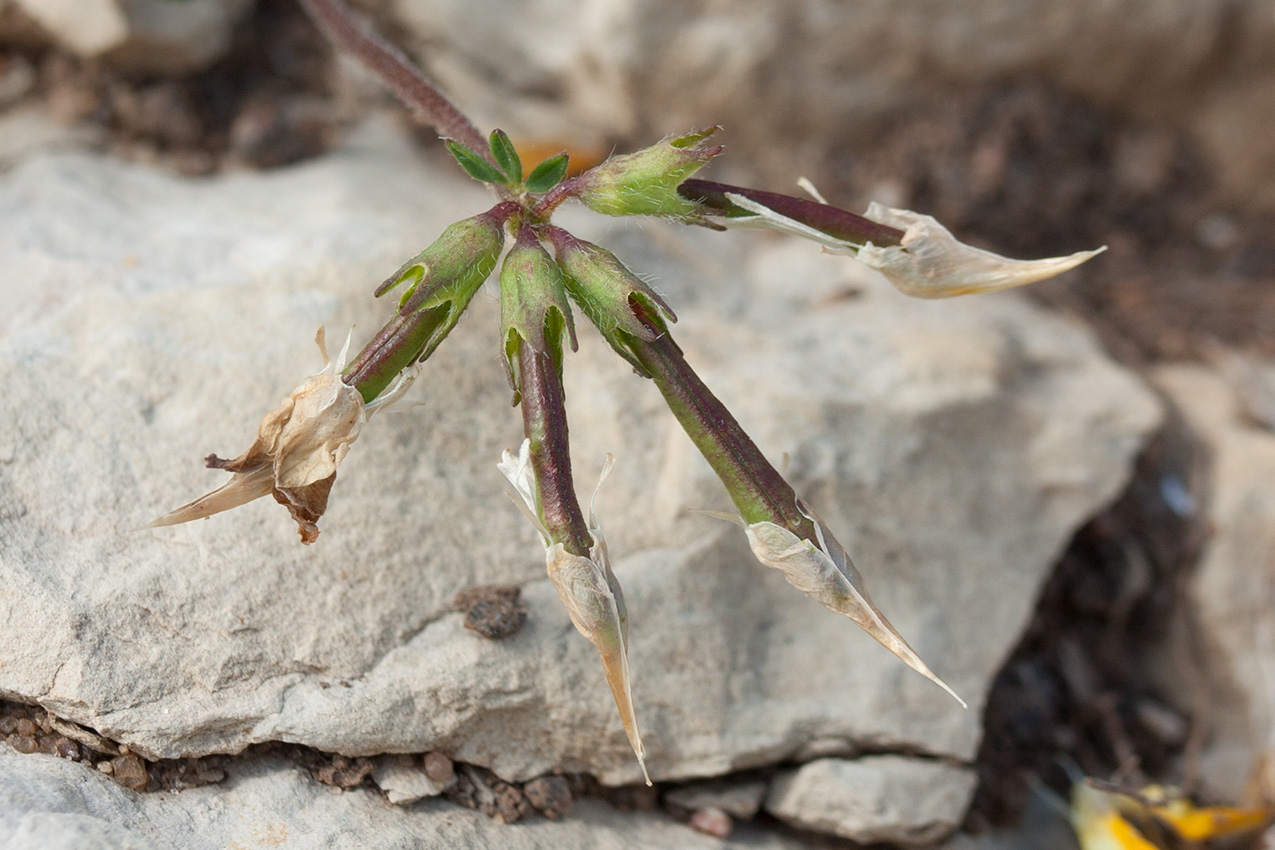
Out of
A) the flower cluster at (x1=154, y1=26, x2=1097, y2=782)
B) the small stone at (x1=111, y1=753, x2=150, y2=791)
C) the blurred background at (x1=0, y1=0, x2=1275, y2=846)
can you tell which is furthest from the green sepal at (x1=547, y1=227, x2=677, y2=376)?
the blurred background at (x1=0, y1=0, x2=1275, y2=846)

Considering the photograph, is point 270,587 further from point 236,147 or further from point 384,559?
point 236,147

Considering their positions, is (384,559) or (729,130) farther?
(729,130)

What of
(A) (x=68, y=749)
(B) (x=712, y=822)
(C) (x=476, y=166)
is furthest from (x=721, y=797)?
(C) (x=476, y=166)

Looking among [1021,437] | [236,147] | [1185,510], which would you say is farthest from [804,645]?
[236,147]

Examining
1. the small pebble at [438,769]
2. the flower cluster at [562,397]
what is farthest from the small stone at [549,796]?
the flower cluster at [562,397]

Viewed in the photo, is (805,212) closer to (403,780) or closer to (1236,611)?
(403,780)

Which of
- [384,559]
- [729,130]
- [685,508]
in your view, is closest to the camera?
[384,559]
